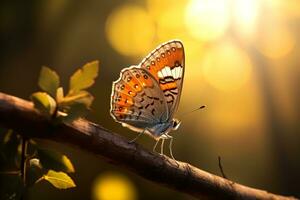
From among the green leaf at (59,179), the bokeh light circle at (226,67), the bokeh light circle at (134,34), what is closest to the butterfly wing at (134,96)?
the green leaf at (59,179)

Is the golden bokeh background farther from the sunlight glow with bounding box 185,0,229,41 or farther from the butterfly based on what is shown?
the butterfly

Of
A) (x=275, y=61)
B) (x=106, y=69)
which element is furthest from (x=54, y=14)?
(x=275, y=61)

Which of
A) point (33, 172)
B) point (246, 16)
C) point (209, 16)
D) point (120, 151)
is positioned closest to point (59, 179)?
point (33, 172)

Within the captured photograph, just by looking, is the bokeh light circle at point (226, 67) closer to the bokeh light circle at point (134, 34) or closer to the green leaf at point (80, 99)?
the bokeh light circle at point (134, 34)

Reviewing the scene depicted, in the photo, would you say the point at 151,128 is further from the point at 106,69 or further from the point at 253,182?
the point at 253,182

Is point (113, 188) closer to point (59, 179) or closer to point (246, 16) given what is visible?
point (246, 16)
